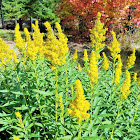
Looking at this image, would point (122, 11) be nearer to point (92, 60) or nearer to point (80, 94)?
point (92, 60)

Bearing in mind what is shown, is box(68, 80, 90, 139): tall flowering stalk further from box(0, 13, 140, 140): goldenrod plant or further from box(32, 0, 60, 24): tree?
box(32, 0, 60, 24): tree

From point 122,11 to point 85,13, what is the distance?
2.21m

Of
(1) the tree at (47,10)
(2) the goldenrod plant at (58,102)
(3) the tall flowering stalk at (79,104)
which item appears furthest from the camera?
(1) the tree at (47,10)

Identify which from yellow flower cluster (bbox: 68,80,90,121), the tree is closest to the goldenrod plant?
yellow flower cluster (bbox: 68,80,90,121)

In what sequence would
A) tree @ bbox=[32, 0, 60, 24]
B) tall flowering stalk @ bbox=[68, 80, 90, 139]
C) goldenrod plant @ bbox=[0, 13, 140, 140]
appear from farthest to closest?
1. tree @ bbox=[32, 0, 60, 24]
2. goldenrod plant @ bbox=[0, 13, 140, 140]
3. tall flowering stalk @ bbox=[68, 80, 90, 139]

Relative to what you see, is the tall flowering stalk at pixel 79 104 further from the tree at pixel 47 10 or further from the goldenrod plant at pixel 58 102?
the tree at pixel 47 10

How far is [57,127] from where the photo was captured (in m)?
2.46

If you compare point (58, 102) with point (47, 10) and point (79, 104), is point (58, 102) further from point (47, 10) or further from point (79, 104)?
point (47, 10)

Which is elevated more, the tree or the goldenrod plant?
the tree

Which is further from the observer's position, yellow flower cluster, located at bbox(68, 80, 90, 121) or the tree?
the tree

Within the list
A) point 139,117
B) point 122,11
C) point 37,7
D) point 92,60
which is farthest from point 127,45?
point 37,7

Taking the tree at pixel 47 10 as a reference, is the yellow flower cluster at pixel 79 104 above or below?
below

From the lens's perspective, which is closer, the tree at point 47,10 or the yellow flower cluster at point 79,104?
the yellow flower cluster at point 79,104

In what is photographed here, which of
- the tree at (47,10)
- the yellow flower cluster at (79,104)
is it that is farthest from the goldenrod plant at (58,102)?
the tree at (47,10)
